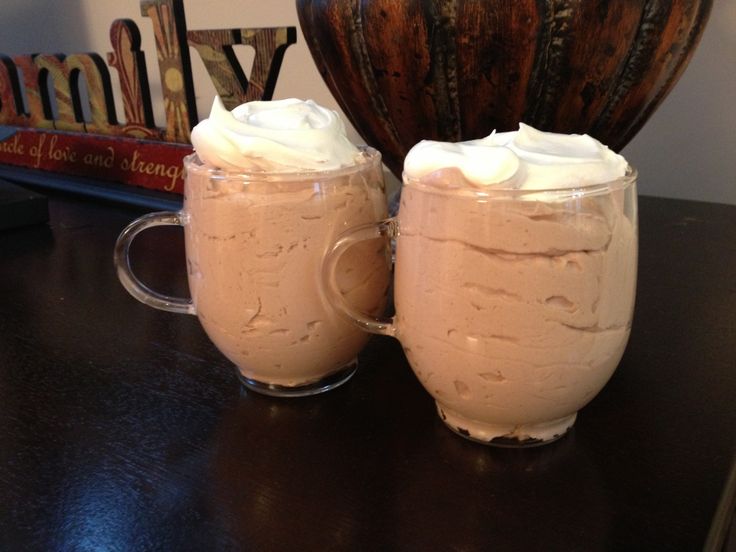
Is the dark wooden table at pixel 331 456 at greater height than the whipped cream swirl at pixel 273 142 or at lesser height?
lesser

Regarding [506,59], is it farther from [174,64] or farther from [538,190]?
[174,64]

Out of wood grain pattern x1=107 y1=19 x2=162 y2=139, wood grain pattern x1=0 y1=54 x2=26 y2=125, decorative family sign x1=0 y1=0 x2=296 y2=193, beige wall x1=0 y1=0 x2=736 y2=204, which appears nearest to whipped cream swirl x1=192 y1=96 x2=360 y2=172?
decorative family sign x1=0 y1=0 x2=296 y2=193

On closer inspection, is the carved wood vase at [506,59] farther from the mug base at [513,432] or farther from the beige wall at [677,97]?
the beige wall at [677,97]

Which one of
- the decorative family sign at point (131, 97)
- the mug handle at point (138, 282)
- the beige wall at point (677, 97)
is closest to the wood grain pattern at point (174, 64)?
A: the decorative family sign at point (131, 97)

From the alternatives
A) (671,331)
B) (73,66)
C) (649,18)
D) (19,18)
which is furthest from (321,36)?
(19,18)

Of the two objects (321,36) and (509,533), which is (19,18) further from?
(509,533)

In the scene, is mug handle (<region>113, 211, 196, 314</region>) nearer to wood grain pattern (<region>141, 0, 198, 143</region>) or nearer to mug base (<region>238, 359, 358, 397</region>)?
mug base (<region>238, 359, 358, 397</region>)

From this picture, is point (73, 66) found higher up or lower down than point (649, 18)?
lower down
